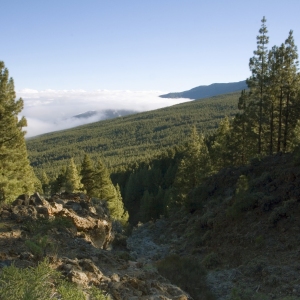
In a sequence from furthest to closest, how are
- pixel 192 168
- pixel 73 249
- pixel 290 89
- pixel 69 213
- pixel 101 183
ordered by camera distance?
A: pixel 192 168
pixel 101 183
pixel 290 89
pixel 69 213
pixel 73 249

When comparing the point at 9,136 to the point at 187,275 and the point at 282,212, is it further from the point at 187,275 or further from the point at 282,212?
the point at 282,212

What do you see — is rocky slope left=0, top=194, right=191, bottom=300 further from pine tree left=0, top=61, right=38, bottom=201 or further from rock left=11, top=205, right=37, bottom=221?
pine tree left=0, top=61, right=38, bottom=201

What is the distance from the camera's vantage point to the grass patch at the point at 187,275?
31.4 feet

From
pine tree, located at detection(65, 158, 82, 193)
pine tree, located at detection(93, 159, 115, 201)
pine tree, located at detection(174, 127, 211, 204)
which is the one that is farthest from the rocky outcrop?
pine tree, located at detection(174, 127, 211, 204)

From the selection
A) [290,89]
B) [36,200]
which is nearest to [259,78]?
[290,89]

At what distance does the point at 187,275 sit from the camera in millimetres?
10594

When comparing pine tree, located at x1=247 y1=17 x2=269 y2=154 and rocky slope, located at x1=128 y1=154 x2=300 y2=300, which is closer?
rocky slope, located at x1=128 y1=154 x2=300 y2=300

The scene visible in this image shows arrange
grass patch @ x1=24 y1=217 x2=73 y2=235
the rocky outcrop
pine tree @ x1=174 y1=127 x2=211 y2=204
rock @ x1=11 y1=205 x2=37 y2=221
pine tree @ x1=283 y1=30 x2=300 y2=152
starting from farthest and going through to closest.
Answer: pine tree @ x1=174 y1=127 x2=211 y2=204 → pine tree @ x1=283 y1=30 x2=300 y2=152 → the rocky outcrop → rock @ x1=11 y1=205 x2=37 y2=221 → grass patch @ x1=24 y1=217 x2=73 y2=235

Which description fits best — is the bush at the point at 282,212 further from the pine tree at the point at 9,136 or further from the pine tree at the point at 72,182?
the pine tree at the point at 72,182

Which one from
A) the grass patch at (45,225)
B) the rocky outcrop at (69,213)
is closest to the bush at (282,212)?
the rocky outcrop at (69,213)

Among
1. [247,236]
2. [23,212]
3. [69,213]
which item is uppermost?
[23,212]

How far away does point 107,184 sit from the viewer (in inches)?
1319

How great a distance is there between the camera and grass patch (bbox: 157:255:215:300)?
9570mm

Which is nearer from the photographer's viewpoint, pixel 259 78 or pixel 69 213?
pixel 69 213
